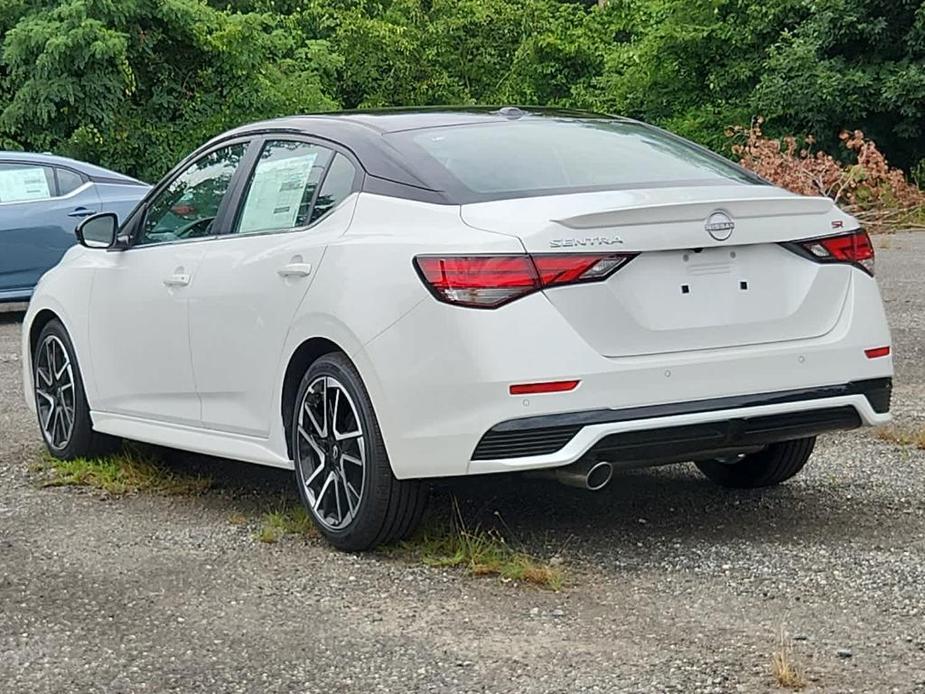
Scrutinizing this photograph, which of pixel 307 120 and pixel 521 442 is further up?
pixel 307 120

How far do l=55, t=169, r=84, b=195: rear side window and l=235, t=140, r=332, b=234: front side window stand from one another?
753 cm

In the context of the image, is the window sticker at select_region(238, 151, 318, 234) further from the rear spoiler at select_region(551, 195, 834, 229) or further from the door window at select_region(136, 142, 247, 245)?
the rear spoiler at select_region(551, 195, 834, 229)

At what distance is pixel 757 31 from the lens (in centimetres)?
2986

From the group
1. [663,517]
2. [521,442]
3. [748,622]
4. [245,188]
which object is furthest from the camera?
[245,188]

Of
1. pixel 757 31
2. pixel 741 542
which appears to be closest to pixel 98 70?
pixel 757 31

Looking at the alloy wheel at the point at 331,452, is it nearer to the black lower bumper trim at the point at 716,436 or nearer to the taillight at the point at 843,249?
the black lower bumper trim at the point at 716,436

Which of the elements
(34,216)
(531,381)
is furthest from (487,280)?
(34,216)

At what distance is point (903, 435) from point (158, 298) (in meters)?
3.28

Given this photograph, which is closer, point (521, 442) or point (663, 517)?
point (521, 442)

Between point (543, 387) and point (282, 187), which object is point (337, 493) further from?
point (282, 187)

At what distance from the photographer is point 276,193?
5.71m

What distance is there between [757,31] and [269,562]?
2643 cm

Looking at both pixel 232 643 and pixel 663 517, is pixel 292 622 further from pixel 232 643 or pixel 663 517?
pixel 663 517

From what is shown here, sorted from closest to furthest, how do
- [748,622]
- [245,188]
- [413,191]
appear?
[748,622] < [413,191] < [245,188]
